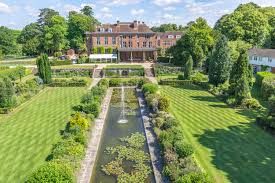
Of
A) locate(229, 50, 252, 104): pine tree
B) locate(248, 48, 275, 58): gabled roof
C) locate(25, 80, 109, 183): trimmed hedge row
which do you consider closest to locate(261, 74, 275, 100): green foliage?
locate(229, 50, 252, 104): pine tree

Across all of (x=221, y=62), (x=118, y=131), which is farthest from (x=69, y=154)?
(x=221, y=62)

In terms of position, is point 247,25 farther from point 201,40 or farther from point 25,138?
point 25,138

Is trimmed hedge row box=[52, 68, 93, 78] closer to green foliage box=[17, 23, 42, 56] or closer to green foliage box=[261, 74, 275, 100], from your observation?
green foliage box=[261, 74, 275, 100]

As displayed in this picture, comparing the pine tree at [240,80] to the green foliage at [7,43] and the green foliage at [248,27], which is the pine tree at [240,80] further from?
the green foliage at [7,43]

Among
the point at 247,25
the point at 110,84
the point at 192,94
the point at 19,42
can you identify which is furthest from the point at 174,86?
the point at 19,42

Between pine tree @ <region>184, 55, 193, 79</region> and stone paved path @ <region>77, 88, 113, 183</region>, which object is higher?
pine tree @ <region>184, 55, 193, 79</region>
